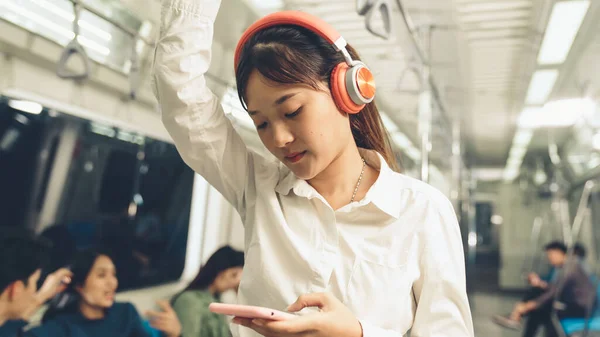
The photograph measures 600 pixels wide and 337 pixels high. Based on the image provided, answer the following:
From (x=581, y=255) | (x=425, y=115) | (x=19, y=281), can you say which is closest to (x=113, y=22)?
(x=19, y=281)

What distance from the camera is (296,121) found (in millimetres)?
871

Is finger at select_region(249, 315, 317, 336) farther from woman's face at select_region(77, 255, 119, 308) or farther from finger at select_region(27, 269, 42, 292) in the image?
woman's face at select_region(77, 255, 119, 308)

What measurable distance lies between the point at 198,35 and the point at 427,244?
2.06 ft

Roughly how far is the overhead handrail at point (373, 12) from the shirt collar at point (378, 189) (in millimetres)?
774

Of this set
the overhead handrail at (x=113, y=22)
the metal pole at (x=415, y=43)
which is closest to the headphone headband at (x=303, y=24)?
the metal pole at (x=415, y=43)

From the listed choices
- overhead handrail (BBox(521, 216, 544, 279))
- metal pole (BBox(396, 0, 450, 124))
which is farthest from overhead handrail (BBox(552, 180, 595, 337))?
overhead handrail (BBox(521, 216, 544, 279))

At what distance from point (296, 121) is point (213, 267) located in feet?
7.80

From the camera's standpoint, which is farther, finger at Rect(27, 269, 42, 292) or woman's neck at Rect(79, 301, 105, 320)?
woman's neck at Rect(79, 301, 105, 320)

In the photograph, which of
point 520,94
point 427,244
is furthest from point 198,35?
point 520,94

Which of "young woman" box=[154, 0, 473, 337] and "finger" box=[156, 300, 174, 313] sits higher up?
"young woman" box=[154, 0, 473, 337]

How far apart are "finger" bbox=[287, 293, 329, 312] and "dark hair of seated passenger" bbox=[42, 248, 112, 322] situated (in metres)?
2.27

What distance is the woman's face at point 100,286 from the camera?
2.65 meters

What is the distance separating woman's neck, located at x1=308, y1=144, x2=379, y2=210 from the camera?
1.02m

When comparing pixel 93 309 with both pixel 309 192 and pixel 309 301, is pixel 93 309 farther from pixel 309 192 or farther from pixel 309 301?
pixel 309 301
